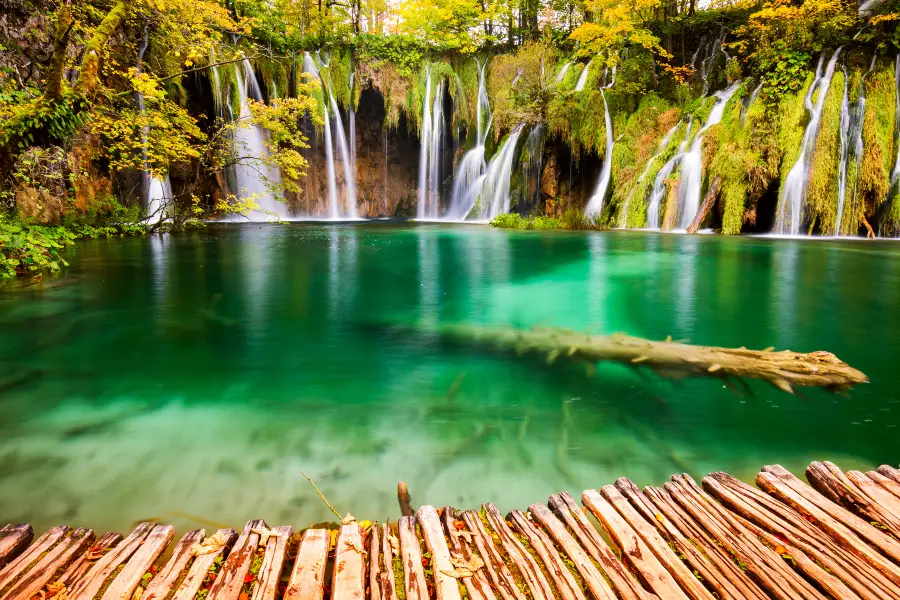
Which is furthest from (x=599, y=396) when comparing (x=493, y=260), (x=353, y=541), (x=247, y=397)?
(x=493, y=260)

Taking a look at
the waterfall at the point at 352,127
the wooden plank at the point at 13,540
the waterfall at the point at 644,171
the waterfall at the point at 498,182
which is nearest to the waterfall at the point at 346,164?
the waterfall at the point at 352,127

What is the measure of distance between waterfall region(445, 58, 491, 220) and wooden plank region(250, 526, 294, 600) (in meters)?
21.9

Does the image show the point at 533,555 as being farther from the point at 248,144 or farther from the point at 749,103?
the point at 248,144

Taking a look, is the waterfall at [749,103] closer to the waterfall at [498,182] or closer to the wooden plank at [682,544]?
the waterfall at [498,182]

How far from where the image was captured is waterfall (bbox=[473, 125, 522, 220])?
67.5 feet

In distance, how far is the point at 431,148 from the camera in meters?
25.2

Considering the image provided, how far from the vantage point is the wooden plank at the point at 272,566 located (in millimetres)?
1629

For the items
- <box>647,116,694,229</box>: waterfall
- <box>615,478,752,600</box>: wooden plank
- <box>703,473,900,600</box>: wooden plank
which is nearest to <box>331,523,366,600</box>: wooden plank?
<box>615,478,752,600</box>: wooden plank

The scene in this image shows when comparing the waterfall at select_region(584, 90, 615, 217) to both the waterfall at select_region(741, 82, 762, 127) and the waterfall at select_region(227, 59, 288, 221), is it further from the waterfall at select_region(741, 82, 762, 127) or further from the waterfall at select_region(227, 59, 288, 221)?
the waterfall at select_region(227, 59, 288, 221)

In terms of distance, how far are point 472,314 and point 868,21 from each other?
16.6 meters

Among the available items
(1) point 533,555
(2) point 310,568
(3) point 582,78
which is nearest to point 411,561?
→ (2) point 310,568

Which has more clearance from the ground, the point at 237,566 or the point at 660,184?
the point at 660,184

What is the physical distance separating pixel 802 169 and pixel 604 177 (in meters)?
6.27

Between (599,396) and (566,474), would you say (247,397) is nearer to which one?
(566,474)
